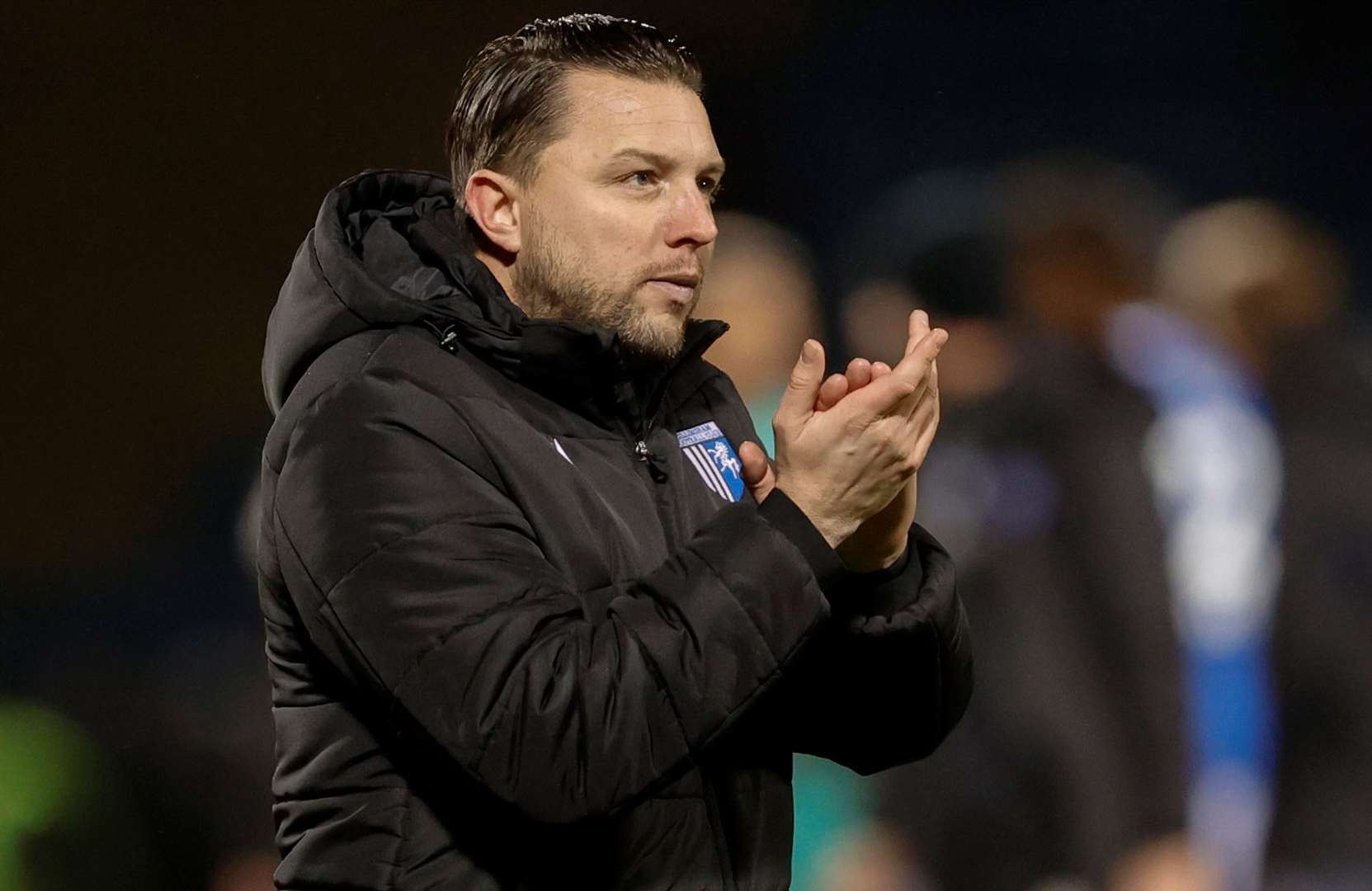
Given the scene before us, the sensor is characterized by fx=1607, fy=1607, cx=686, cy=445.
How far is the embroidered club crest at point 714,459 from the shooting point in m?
1.28

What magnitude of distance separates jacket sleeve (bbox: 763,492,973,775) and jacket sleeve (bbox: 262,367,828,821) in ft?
0.72

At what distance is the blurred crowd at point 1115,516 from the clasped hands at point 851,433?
1216 mm

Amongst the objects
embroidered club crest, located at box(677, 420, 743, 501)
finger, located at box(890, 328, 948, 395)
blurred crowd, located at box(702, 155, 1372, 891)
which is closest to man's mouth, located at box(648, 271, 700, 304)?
embroidered club crest, located at box(677, 420, 743, 501)

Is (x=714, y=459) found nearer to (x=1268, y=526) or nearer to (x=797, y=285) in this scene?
(x=797, y=285)

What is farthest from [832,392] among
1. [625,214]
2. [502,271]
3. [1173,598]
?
[1173,598]

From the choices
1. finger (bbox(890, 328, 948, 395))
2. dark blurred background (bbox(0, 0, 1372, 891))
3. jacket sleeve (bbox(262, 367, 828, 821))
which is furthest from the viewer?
dark blurred background (bbox(0, 0, 1372, 891))

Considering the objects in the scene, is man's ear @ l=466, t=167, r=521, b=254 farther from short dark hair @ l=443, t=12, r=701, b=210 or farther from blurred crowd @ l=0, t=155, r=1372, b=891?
blurred crowd @ l=0, t=155, r=1372, b=891

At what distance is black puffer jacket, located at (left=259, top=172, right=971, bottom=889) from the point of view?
1.01 metres

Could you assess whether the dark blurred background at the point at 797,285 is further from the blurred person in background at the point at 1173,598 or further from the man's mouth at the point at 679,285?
the man's mouth at the point at 679,285

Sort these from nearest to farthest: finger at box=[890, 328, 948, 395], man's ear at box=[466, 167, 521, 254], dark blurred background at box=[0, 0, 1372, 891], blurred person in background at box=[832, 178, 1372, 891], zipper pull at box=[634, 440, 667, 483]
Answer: finger at box=[890, 328, 948, 395] < zipper pull at box=[634, 440, 667, 483] < man's ear at box=[466, 167, 521, 254] < dark blurred background at box=[0, 0, 1372, 891] < blurred person in background at box=[832, 178, 1372, 891]

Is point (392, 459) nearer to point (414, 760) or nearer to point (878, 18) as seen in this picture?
point (414, 760)

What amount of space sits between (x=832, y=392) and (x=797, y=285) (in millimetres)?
1290

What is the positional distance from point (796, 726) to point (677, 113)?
507 millimetres

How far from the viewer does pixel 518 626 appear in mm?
1008
